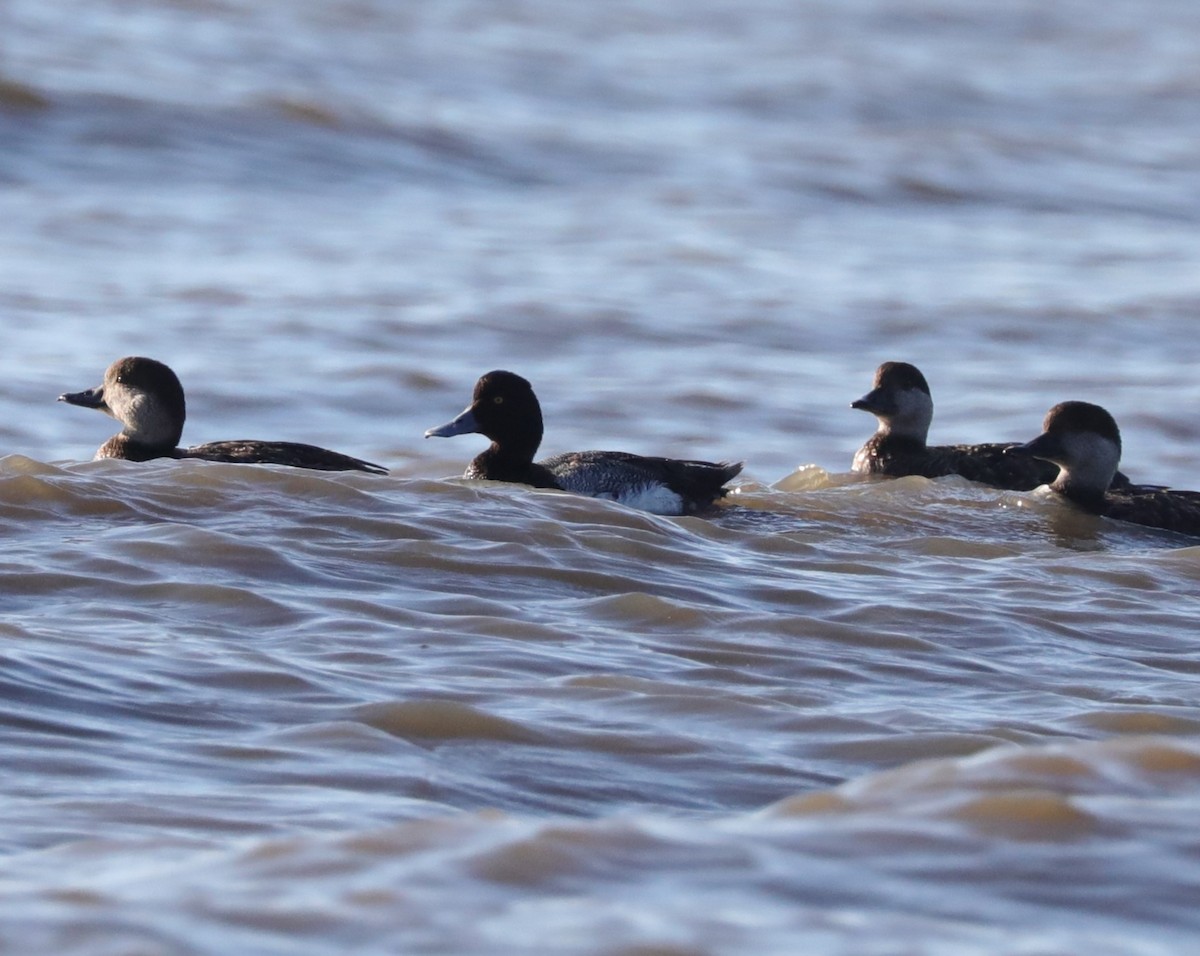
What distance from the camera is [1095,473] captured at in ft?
33.9

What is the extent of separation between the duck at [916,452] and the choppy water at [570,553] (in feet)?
0.93

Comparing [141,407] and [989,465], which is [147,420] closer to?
[141,407]

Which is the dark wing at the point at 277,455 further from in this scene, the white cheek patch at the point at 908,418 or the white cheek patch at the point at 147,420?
the white cheek patch at the point at 908,418

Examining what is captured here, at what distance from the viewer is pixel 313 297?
15195mm

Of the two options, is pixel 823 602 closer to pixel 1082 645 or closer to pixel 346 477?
pixel 1082 645

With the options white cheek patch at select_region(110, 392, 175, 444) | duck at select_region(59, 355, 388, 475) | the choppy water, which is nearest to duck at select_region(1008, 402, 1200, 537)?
the choppy water

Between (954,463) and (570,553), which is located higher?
(954,463)

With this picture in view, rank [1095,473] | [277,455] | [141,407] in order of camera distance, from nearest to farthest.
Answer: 1. [277,455]
2. [141,407]
3. [1095,473]

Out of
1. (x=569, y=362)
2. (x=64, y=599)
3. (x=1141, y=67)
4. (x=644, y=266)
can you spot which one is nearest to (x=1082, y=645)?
(x=64, y=599)

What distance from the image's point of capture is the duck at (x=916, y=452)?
1098 centimetres

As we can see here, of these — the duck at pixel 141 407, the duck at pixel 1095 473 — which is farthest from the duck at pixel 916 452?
the duck at pixel 141 407

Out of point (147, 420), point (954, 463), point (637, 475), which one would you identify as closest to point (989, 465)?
point (954, 463)

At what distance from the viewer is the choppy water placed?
3789 mm

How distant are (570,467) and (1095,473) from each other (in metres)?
2.69
